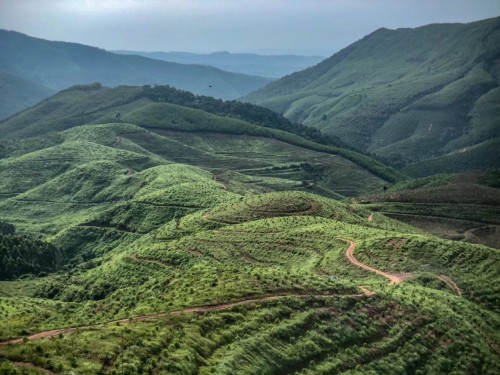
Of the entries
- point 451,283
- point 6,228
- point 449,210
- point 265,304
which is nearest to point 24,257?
point 6,228

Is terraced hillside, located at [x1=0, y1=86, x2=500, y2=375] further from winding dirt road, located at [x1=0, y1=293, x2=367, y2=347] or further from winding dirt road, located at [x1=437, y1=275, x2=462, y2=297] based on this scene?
winding dirt road, located at [x1=437, y1=275, x2=462, y2=297]

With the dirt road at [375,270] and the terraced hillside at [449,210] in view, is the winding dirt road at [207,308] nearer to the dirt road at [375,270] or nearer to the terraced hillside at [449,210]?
the dirt road at [375,270]

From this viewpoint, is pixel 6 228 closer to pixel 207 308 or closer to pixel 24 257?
pixel 24 257

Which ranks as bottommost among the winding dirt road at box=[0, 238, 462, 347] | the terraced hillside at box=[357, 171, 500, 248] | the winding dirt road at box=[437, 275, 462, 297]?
the terraced hillside at box=[357, 171, 500, 248]

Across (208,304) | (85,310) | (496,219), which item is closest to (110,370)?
(208,304)

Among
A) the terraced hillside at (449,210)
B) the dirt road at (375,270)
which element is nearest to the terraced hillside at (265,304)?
the dirt road at (375,270)

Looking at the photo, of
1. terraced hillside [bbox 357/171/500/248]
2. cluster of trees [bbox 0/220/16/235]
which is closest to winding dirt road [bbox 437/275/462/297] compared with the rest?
terraced hillside [bbox 357/171/500/248]

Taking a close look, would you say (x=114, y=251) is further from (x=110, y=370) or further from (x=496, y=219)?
(x=496, y=219)

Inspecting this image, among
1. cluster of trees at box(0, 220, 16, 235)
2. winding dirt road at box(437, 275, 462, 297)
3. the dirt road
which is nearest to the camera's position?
winding dirt road at box(437, 275, 462, 297)
